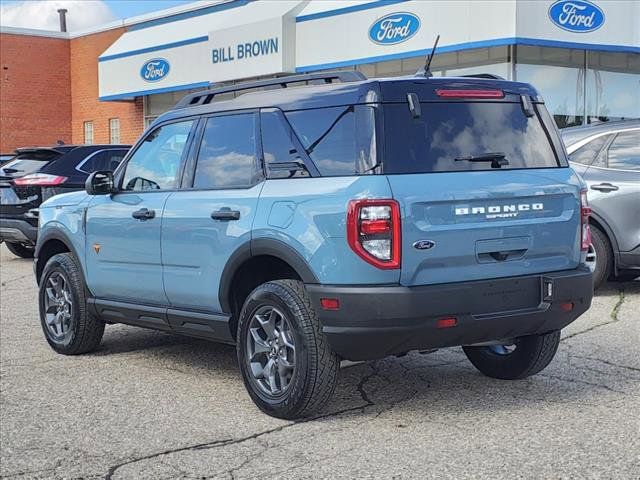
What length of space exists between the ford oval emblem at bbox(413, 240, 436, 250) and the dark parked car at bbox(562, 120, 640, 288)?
15.6 ft

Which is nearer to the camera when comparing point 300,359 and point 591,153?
point 300,359

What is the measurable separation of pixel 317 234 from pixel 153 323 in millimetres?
1936

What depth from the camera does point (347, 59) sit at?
1861 centimetres

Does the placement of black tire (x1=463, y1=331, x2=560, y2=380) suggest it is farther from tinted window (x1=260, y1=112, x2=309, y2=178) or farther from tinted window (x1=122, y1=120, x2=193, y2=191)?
tinted window (x1=122, y1=120, x2=193, y2=191)

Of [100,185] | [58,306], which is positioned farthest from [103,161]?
[100,185]

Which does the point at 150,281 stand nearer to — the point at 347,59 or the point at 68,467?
A: the point at 68,467

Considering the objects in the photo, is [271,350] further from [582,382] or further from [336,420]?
[582,382]

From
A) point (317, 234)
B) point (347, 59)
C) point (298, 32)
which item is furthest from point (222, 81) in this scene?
point (317, 234)

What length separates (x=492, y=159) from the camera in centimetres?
512

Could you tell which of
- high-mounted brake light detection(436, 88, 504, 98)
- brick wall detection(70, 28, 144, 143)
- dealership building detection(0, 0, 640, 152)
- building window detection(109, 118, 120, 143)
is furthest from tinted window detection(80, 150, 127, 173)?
building window detection(109, 118, 120, 143)

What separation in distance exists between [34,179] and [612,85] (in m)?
11.5

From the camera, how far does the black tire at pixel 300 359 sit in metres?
4.91

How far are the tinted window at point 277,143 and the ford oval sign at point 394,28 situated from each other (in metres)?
12.3

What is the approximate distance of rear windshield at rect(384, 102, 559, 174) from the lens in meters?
4.88
